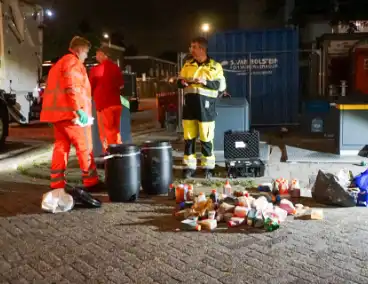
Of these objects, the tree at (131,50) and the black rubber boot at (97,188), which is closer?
the black rubber boot at (97,188)

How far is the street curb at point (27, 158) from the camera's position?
10252mm

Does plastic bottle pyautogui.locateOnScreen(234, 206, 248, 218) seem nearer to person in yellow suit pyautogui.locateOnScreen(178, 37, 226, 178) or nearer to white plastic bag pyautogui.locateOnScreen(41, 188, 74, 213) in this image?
white plastic bag pyautogui.locateOnScreen(41, 188, 74, 213)

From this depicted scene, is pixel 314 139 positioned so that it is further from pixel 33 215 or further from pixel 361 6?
pixel 361 6

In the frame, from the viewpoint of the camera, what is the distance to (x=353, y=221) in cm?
612

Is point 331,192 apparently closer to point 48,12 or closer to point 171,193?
point 171,193

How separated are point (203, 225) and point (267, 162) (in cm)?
385

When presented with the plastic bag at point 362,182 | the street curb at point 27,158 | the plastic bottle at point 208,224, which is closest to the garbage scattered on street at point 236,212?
the plastic bottle at point 208,224

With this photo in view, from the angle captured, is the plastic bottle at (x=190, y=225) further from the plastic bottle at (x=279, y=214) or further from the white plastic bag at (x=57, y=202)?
the white plastic bag at (x=57, y=202)

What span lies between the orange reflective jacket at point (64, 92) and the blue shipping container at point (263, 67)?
764 cm

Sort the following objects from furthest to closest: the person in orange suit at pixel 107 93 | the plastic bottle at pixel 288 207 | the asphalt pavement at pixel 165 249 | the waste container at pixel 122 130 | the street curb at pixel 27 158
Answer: the street curb at pixel 27 158 → the waste container at pixel 122 130 → the person in orange suit at pixel 107 93 → the plastic bottle at pixel 288 207 → the asphalt pavement at pixel 165 249

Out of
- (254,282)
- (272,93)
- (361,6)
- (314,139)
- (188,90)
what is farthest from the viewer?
(361,6)

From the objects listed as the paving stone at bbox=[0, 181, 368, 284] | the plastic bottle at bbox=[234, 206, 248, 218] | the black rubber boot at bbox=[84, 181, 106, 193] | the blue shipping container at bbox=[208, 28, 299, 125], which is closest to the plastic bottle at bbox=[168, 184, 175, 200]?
the paving stone at bbox=[0, 181, 368, 284]

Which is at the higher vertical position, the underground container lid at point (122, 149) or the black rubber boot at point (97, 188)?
the underground container lid at point (122, 149)

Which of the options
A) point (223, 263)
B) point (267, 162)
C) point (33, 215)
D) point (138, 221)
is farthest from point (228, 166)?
point (223, 263)
